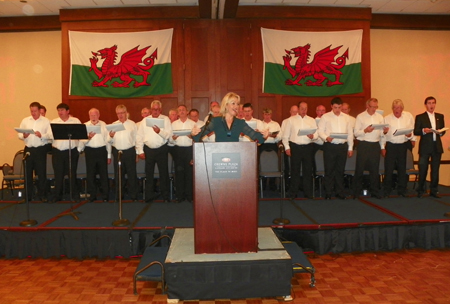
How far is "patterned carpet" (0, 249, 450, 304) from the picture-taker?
3.44m

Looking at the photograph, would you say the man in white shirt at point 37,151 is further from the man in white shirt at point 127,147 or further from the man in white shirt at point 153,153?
the man in white shirt at point 153,153

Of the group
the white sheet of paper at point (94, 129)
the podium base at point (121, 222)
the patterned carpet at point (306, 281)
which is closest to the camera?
the patterned carpet at point (306, 281)

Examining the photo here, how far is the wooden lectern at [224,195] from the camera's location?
336 cm

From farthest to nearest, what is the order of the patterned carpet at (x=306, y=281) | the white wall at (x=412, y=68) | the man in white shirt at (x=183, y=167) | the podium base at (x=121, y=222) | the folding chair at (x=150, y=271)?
the white wall at (x=412, y=68)
the man in white shirt at (x=183, y=167)
the podium base at (x=121, y=222)
the folding chair at (x=150, y=271)
the patterned carpet at (x=306, y=281)

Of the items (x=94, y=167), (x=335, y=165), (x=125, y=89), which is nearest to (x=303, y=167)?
(x=335, y=165)

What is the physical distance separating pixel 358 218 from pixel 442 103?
21.9 feet

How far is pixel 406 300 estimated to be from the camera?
3.36 metres

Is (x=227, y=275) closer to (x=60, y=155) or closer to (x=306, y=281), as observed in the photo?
(x=306, y=281)

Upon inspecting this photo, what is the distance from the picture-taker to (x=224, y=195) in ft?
11.1

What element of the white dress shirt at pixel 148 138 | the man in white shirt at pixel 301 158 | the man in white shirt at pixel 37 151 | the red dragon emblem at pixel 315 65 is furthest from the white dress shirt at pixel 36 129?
the red dragon emblem at pixel 315 65

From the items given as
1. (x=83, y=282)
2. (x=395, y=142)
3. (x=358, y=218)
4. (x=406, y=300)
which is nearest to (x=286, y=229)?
(x=358, y=218)

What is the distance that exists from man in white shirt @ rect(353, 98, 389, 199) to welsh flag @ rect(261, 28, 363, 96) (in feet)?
7.91

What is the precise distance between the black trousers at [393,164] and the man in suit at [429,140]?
28cm

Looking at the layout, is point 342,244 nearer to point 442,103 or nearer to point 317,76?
point 317,76
